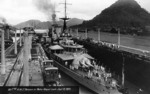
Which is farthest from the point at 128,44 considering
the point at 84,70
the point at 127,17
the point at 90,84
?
the point at 90,84

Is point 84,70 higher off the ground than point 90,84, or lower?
higher

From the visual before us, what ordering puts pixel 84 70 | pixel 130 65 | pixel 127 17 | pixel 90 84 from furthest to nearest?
pixel 127 17, pixel 130 65, pixel 84 70, pixel 90 84

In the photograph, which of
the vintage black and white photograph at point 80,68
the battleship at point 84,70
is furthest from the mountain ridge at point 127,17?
the battleship at point 84,70

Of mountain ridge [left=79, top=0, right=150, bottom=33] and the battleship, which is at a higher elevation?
mountain ridge [left=79, top=0, right=150, bottom=33]

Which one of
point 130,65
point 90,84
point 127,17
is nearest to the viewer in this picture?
point 90,84

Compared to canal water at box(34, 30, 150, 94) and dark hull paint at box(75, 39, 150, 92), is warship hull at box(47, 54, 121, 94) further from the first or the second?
dark hull paint at box(75, 39, 150, 92)

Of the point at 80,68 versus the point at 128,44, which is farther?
the point at 128,44

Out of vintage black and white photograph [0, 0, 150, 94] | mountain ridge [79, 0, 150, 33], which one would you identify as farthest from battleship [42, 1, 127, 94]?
mountain ridge [79, 0, 150, 33]

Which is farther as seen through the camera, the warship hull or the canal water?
the canal water

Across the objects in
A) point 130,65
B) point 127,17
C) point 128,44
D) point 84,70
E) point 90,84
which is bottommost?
point 90,84

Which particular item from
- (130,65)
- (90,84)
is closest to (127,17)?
(130,65)

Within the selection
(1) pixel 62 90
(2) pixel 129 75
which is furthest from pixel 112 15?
(1) pixel 62 90

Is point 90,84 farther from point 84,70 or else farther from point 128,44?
point 128,44
